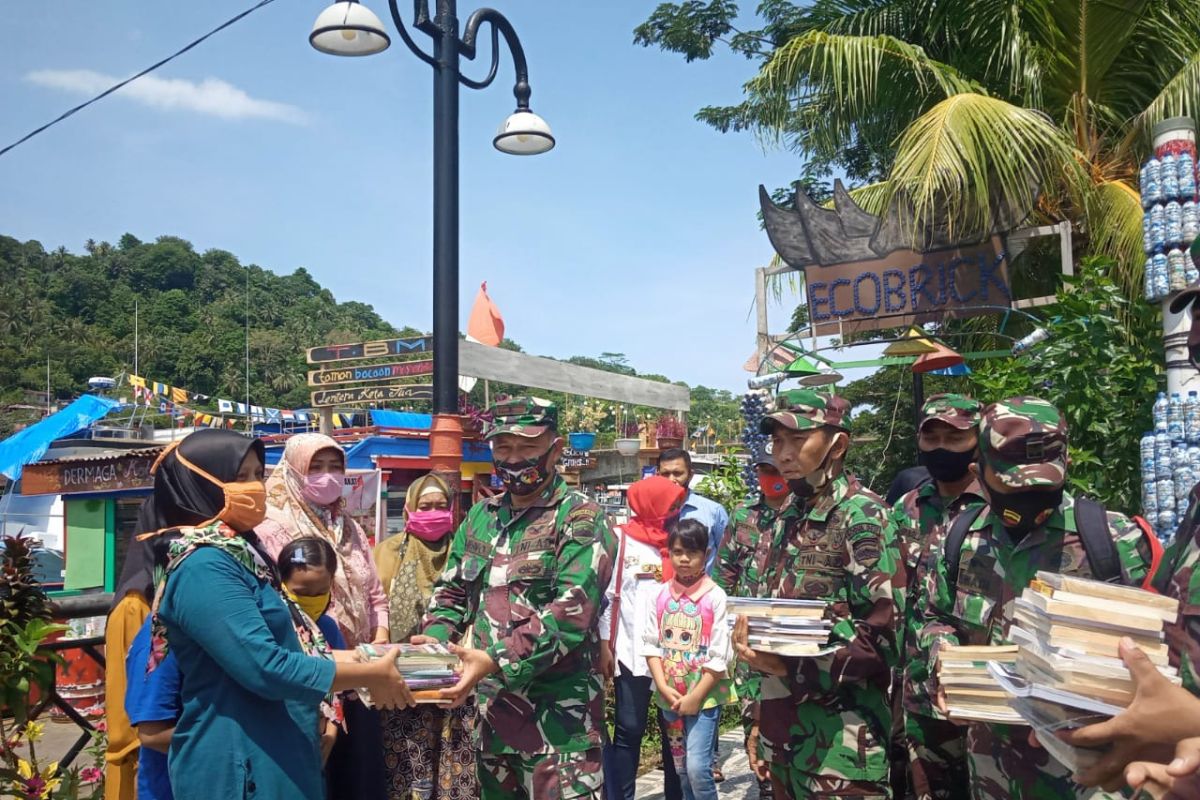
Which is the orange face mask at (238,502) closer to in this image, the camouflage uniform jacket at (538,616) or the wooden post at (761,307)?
the camouflage uniform jacket at (538,616)

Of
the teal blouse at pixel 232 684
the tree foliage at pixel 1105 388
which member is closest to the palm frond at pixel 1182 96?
the tree foliage at pixel 1105 388

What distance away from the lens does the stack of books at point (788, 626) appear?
3.20 meters

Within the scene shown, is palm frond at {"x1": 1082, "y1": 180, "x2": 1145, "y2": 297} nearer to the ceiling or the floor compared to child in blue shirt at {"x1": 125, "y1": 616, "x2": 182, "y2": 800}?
nearer to the ceiling

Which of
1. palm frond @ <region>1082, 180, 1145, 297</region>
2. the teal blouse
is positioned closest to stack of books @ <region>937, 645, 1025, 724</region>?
the teal blouse

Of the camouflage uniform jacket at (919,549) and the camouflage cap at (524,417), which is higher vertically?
the camouflage cap at (524,417)

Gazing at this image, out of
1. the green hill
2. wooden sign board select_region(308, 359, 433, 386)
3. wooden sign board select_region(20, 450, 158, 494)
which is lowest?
wooden sign board select_region(20, 450, 158, 494)

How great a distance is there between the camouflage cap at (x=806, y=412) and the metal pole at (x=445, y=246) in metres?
2.44

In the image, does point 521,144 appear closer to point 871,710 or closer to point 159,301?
point 871,710

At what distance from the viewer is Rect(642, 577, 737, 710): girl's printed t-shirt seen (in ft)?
15.5

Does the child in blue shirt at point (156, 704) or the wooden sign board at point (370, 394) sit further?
the wooden sign board at point (370, 394)

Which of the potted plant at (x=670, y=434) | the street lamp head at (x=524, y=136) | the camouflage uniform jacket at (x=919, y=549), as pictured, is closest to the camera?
the camouflage uniform jacket at (x=919, y=549)

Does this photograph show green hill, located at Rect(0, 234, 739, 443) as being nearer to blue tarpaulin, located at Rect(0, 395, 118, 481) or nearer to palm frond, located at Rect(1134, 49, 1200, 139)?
blue tarpaulin, located at Rect(0, 395, 118, 481)

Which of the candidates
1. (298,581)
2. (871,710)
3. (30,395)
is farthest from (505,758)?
(30,395)

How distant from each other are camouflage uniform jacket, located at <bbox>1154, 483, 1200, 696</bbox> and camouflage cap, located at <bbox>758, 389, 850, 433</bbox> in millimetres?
1757
